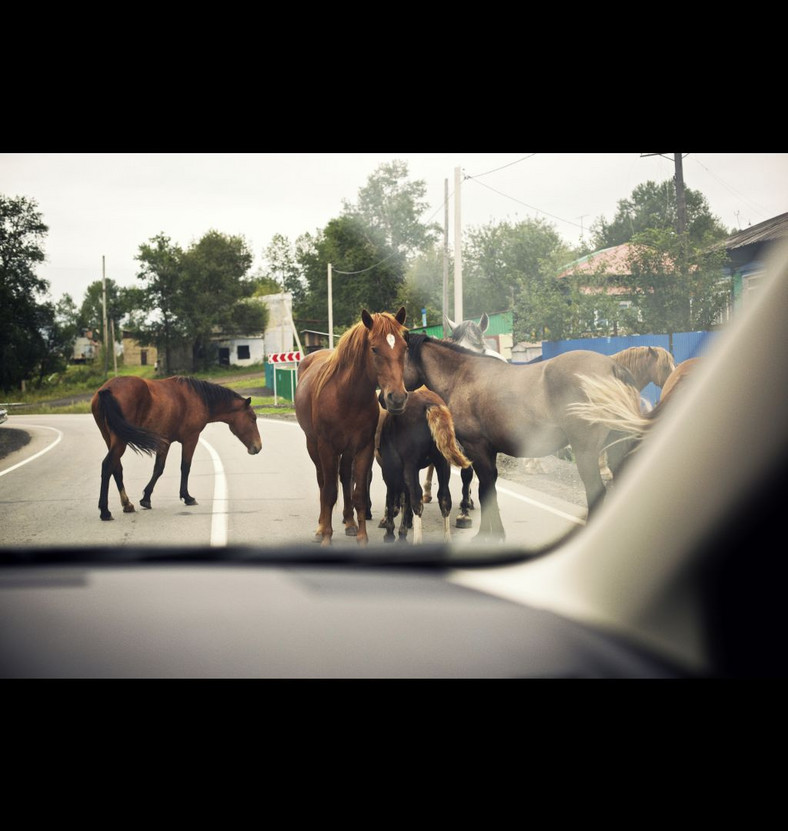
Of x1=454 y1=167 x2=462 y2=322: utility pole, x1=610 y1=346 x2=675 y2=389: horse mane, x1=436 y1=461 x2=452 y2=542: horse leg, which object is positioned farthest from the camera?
x1=436 y1=461 x2=452 y2=542: horse leg

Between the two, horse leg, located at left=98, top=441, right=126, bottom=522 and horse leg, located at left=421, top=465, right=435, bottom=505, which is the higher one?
horse leg, located at left=98, top=441, right=126, bottom=522

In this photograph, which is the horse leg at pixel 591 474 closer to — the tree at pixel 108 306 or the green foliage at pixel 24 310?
the tree at pixel 108 306

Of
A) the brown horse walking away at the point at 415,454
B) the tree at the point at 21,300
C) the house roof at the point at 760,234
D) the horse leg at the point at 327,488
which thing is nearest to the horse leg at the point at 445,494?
the brown horse walking away at the point at 415,454

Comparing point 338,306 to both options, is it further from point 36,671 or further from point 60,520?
point 36,671

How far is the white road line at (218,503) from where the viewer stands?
6.56 ft

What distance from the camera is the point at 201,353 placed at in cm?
225

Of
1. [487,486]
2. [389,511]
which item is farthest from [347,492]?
[487,486]

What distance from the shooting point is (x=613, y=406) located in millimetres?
1746

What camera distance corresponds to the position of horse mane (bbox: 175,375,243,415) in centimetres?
223

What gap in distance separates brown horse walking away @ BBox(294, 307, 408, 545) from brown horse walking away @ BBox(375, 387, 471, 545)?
7 cm

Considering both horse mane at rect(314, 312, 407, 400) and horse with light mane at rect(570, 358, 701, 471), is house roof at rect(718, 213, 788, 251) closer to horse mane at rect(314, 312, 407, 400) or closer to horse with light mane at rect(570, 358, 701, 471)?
horse with light mane at rect(570, 358, 701, 471)

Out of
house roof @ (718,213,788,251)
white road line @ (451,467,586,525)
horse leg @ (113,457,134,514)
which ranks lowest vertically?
white road line @ (451,467,586,525)

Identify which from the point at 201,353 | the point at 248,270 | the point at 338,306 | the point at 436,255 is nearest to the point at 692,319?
the point at 436,255

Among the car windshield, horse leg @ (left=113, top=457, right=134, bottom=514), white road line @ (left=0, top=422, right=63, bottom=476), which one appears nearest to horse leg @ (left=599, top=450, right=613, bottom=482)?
the car windshield
